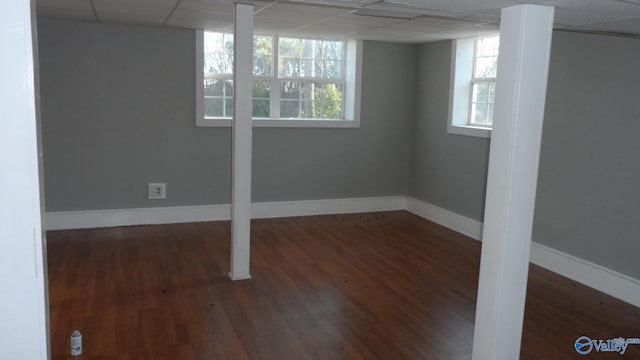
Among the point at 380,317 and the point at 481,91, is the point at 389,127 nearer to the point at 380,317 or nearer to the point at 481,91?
the point at 481,91

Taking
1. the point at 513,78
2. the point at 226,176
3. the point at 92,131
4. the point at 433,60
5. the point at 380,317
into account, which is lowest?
the point at 380,317

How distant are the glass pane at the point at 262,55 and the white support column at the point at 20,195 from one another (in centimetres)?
484

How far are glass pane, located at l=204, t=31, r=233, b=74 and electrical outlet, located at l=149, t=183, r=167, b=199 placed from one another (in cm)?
132

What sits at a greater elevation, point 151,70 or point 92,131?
point 151,70

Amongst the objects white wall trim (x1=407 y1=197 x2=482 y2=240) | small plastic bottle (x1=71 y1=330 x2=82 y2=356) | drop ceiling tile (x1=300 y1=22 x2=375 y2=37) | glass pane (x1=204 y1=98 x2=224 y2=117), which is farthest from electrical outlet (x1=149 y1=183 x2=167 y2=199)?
white wall trim (x1=407 y1=197 x2=482 y2=240)

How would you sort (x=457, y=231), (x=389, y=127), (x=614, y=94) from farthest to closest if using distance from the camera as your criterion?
1. (x=389, y=127)
2. (x=457, y=231)
3. (x=614, y=94)

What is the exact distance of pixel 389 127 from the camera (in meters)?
6.57

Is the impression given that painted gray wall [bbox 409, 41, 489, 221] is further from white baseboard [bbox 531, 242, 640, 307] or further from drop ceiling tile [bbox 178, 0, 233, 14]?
drop ceiling tile [bbox 178, 0, 233, 14]

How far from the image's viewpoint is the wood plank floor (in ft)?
10.3

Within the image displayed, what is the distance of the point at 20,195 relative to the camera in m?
1.25

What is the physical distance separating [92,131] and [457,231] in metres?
3.98

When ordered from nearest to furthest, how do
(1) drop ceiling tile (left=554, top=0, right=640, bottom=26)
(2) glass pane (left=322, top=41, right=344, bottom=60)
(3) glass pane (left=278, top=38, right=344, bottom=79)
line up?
1. (1) drop ceiling tile (left=554, top=0, right=640, bottom=26)
2. (3) glass pane (left=278, top=38, right=344, bottom=79)
3. (2) glass pane (left=322, top=41, right=344, bottom=60)

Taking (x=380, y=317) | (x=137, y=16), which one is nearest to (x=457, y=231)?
(x=380, y=317)

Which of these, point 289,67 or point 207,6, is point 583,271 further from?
point 289,67
